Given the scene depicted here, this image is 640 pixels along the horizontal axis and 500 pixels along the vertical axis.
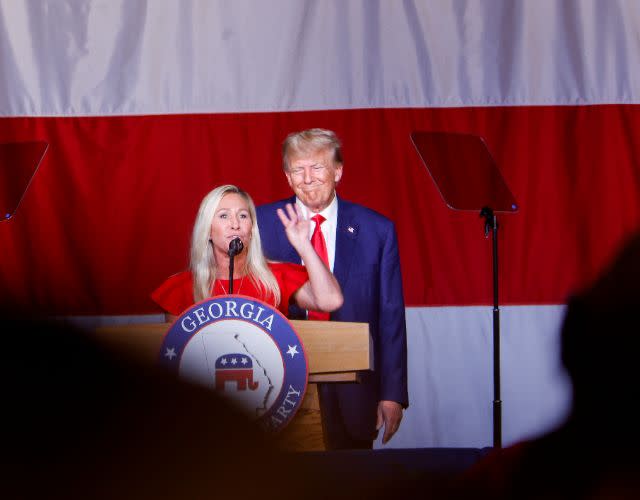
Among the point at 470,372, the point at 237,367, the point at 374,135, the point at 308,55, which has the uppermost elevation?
the point at 308,55

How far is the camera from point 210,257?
2424 millimetres

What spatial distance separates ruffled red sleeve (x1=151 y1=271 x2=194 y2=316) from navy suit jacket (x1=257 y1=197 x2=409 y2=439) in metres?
0.42

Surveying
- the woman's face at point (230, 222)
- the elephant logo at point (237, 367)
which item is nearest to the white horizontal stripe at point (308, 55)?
the woman's face at point (230, 222)

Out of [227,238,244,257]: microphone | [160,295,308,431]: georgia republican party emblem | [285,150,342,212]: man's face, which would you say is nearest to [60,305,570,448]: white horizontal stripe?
[285,150,342,212]: man's face

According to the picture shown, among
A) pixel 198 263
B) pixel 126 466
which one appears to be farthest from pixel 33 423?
pixel 198 263

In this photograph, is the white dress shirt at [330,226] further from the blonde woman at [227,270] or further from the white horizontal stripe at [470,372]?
the white horizontal stripe at [470,372]

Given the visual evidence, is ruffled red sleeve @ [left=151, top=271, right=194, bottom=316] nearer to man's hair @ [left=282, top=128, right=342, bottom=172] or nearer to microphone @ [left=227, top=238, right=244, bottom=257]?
microphone @ [left=227, top=238, right=244, bottom=257]

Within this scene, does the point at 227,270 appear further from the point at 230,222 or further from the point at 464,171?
the point at 464,171

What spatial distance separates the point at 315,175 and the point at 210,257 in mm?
541

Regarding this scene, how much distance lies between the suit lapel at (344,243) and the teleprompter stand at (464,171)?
434 millimetres

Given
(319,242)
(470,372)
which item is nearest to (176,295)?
(319,242)

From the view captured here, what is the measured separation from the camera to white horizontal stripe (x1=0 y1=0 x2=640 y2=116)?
3291mm

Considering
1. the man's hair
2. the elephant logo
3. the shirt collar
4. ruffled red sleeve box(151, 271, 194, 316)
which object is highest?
the man's hair

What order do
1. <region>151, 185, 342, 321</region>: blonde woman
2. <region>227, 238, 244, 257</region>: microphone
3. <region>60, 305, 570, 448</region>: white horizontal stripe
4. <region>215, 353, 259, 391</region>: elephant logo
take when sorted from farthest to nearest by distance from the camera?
<region>60, 305, 570, 448</region>: white horizontal stripe → <region>151, 185, 342, 321</region>: blonde woman → <region>227, 238, 244, 257</region>: microphone → <region>215, 353, 259, 391</region>: elephant logo
